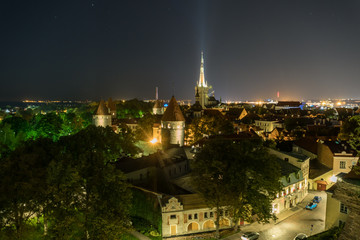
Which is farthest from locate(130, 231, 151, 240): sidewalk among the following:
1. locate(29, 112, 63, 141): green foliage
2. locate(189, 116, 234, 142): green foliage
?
locate(29, 112, 63, 141): green foliage

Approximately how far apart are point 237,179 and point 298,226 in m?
9.05

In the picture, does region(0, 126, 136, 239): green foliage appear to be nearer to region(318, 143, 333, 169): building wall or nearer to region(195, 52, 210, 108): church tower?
region(318, 143, 333, 169): building wall

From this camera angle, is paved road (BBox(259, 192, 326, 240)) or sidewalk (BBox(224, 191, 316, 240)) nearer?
paved road (BBox(259, 192, 326, 240))

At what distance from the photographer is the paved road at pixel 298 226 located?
2549cm

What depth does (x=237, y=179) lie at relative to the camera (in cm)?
2389

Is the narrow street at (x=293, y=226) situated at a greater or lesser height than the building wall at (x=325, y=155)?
lesser

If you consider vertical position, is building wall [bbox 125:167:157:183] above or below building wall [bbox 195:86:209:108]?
below

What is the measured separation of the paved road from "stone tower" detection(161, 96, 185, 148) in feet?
80.1

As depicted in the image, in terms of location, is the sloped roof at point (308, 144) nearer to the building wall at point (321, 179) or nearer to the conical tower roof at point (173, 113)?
the building wall at point (321, 179)

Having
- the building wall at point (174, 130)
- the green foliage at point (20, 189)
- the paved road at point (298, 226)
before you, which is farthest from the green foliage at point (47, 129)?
the paved road at point (298, 226)

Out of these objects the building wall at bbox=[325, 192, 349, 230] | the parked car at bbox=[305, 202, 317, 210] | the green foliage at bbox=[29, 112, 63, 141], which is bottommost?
the parked car at bbox=[305, 202, 317, 210]

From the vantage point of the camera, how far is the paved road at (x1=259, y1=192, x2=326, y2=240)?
83.6 ft

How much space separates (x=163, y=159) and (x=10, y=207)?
58.9 feet

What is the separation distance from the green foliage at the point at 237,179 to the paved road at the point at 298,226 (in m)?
2.23
